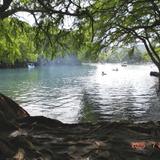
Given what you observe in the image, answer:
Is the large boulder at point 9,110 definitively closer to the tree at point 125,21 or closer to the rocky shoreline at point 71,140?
the rocky shoreline at point 71,140

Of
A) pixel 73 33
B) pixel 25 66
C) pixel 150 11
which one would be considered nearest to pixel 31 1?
pixel 73 33

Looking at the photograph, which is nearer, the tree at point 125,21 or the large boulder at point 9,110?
the large boulder at point 9,110

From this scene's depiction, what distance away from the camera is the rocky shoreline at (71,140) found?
11.8 meters

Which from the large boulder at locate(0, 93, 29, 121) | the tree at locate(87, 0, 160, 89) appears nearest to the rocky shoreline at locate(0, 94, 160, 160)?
the large boulder at locate(0, 93, 29, 121)

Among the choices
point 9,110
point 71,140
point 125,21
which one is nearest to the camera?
point 71,140

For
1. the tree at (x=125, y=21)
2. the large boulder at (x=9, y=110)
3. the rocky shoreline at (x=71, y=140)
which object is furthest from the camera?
the tree at (x=125, y=21)

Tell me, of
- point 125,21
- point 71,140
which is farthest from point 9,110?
point 125,21

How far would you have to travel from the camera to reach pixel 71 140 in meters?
13.1

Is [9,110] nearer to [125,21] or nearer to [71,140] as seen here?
[71,140]

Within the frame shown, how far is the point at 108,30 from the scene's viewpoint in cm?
3014

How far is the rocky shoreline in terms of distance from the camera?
11.8 meters

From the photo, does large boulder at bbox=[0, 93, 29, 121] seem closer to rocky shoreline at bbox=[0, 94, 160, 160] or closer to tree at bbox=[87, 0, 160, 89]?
rocky shoreline at bbox=[0, 94, 160, 160]

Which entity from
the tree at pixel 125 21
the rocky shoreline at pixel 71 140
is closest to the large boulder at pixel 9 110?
the rocky shoreline at pixel 71 140

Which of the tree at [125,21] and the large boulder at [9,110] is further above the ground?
the tree at [125,21]
